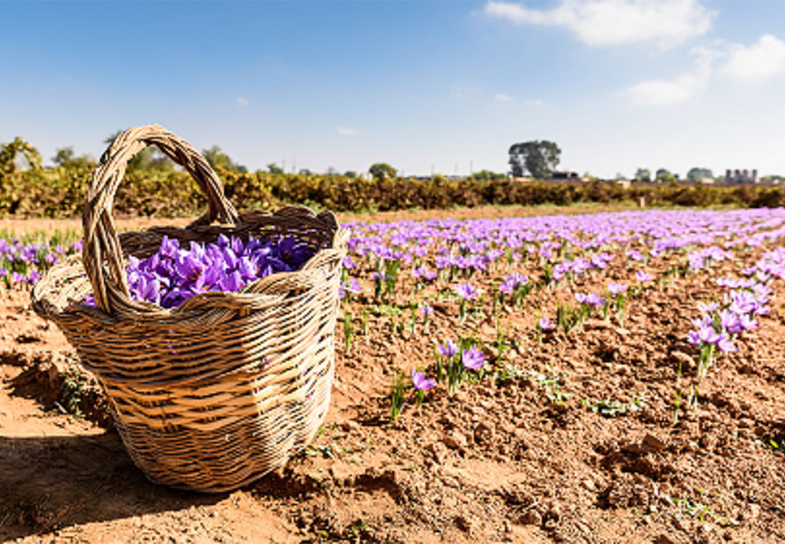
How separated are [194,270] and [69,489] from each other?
0.83m

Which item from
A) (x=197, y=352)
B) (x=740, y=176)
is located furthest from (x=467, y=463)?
(x=740, y=176)

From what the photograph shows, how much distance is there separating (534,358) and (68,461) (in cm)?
216

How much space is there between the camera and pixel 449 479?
66.9 inches

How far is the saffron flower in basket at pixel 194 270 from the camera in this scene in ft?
5.10

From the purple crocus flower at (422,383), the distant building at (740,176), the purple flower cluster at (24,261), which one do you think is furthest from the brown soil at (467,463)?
the distant building at (740,176)

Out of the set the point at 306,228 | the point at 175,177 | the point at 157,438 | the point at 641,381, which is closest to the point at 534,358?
the point at 641,381

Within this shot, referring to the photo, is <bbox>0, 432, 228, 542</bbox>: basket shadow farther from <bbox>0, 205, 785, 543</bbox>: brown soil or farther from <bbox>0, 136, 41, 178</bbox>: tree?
<bbox>0, 136, 41, 178</bbox>: tree

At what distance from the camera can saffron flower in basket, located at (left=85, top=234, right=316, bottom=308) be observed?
1.55 metres

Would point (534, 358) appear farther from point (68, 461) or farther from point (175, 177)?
point (175, 177)

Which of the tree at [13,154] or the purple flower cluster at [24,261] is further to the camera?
the tree at [13,154]

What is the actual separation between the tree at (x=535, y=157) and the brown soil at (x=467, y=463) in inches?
4026

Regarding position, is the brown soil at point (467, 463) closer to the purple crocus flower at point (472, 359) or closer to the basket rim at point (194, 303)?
the purple crocus flower at point (472, 359)

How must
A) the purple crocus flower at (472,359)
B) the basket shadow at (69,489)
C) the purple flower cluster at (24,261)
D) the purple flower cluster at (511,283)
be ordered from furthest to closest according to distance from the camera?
the purple flower cluster at (24,261) → the purple flower cluster at (511,283) → the purple crocus flower at (472,359) → the basket shadow at (69,489)

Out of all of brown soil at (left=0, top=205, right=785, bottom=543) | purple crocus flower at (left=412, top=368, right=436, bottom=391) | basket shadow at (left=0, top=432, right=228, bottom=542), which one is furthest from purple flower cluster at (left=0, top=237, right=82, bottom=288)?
purple crocus flower at (left=412, top=368, right=436, bottom=391)
